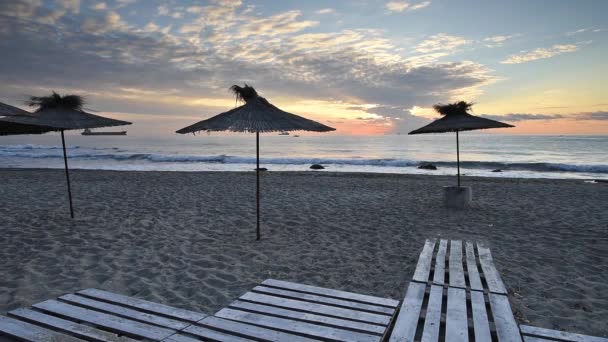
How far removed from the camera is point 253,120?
18.3 ft

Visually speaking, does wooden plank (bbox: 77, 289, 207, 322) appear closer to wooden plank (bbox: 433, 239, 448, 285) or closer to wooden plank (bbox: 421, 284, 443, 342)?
wooden plank (bbox: 421, 284, 443, 342)

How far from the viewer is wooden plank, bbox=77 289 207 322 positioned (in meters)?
3.17

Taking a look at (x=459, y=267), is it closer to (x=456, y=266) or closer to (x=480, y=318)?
(x=456, y=266)

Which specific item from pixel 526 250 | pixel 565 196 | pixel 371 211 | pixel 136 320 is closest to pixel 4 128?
pixel 136 320

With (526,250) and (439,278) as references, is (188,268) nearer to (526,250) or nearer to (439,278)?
(439,278)

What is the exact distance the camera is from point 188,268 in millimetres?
5078

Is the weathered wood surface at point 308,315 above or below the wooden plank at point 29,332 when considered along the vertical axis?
below

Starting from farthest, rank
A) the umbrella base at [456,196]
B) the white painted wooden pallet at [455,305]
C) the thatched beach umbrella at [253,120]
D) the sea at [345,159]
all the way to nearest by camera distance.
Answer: the sea at [345,159], the umbrella base at [456,196], the thatched beach umbrella at [253,120], the white painted wooden pallet at [455,305]

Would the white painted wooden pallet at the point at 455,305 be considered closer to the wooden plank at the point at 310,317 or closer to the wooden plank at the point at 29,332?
the wooden plank at the point at 310,317

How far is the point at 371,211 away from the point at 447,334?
6307 millimetres

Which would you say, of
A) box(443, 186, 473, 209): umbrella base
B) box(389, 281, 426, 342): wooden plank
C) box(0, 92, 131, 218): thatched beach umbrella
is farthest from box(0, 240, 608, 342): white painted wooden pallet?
box(443, 186, 473, 209): umbrella base

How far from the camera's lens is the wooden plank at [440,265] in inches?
164

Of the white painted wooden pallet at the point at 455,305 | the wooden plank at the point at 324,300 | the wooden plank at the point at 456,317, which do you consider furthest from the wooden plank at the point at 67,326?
the wooden plank at the point at 456,317

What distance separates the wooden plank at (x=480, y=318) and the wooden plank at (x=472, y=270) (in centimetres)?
25
